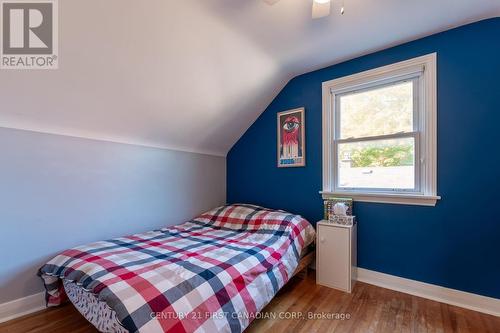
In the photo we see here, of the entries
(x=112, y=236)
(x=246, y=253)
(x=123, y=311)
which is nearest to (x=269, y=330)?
(x=246, y=253)

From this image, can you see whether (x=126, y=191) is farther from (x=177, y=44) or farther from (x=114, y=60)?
(x=177, y=44)

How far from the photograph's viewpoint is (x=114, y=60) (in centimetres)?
167

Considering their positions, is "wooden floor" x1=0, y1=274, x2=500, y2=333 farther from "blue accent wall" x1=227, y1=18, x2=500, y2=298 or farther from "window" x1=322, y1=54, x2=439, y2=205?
"window" x1=322, y1=54, x2=439, y2=205

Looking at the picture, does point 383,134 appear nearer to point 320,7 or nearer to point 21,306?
point 320,7

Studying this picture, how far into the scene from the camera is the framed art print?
271 cm

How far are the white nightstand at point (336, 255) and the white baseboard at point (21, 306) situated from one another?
239 cm

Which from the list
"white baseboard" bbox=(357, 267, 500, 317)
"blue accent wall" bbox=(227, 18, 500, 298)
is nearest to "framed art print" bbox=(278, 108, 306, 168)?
"blue accent wall" bbox=(227, 18, 500, 298)

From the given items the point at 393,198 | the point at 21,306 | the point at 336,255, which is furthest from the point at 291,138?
the point at 21,306

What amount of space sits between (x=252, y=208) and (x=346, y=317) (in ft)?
4.64

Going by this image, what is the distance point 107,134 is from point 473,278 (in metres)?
3.44

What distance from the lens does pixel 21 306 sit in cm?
167

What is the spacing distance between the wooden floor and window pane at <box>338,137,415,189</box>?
103cm

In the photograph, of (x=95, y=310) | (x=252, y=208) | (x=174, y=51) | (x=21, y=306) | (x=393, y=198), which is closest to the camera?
(x=95, y=310)
